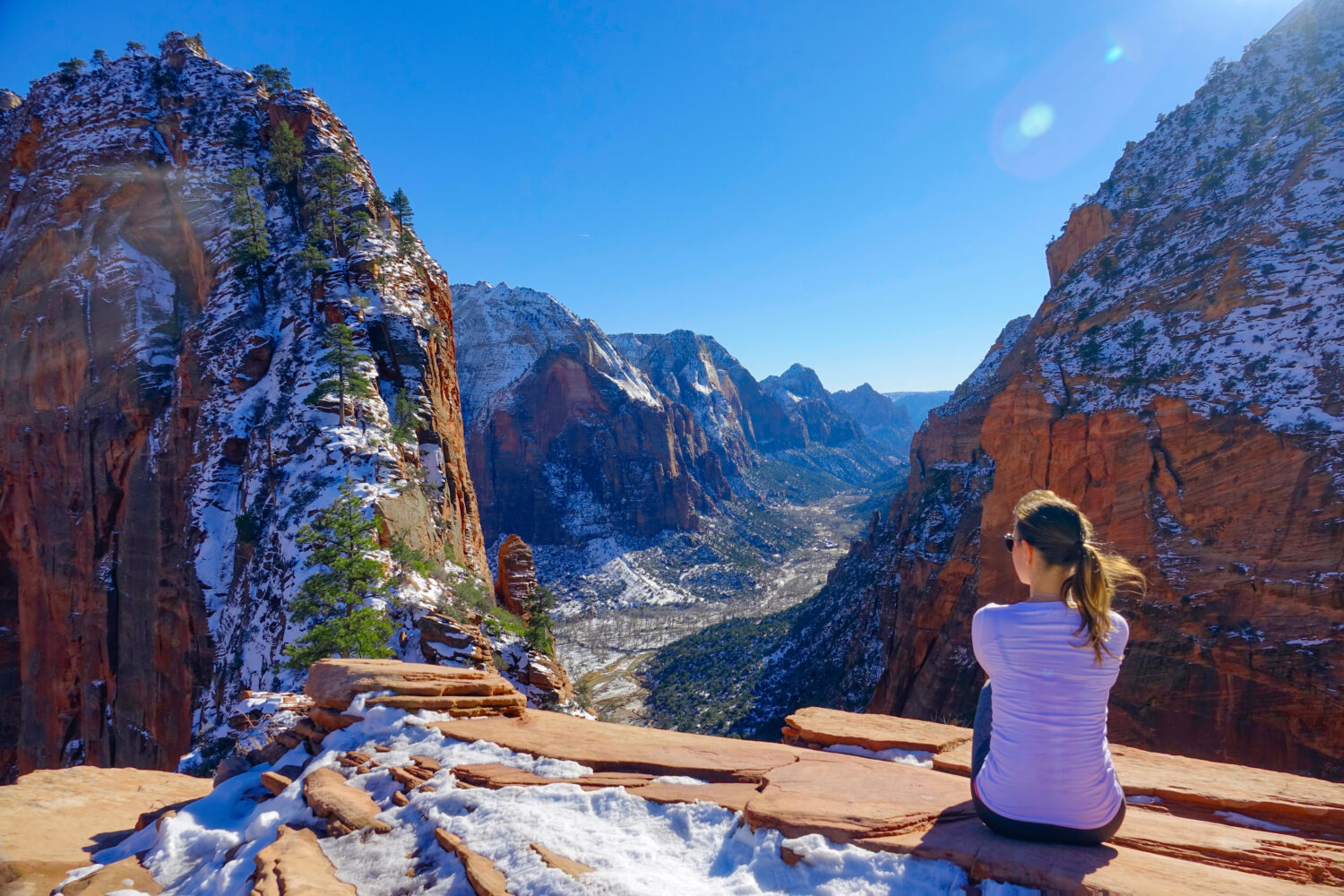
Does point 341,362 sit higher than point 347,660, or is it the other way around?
point 341,362

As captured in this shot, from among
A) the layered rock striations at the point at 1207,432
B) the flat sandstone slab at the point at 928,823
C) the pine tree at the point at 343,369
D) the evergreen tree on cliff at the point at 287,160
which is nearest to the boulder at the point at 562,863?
the flat sandstone slab at the point at 928,823

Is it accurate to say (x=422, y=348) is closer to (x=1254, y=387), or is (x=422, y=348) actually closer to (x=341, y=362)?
(x=341, y=362)

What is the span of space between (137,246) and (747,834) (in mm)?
45552

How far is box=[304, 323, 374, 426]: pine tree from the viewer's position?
77.4 feet

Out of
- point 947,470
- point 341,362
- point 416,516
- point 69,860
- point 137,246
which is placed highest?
point 137,246

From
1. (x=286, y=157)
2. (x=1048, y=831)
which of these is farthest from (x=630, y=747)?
(x=286, y=157)

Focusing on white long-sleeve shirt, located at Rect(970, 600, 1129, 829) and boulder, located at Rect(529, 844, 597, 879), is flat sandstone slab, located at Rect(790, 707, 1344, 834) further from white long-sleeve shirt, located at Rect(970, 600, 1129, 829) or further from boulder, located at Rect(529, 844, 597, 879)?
boulder, located at Rect(529, 844, 597, 879)

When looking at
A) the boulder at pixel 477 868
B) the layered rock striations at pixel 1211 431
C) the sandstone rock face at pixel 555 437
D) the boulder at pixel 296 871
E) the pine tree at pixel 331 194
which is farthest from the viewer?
the sandstone rock face at pixel 555 437

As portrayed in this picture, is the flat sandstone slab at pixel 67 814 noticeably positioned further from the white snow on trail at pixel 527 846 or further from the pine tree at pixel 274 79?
the pine tree at pixel 274 79

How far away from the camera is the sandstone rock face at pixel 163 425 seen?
22625mm

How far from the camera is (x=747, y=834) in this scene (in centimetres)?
425

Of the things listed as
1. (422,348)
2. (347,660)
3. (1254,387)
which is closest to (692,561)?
(422,348)

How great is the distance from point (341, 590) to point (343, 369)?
11446 millimetres

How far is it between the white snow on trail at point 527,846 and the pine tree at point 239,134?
46258 millimetres
